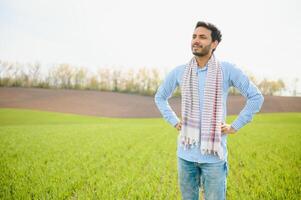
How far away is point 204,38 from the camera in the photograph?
2775 millimetres

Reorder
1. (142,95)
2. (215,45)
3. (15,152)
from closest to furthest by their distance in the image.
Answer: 1. (215,45)
2. (15,152)
3. (142,95)

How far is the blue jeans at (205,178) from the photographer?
2.62 metres

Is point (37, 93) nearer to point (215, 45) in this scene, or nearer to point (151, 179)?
point (151, 179)

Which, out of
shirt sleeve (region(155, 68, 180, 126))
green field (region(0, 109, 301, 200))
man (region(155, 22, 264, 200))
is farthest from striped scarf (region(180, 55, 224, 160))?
green field (region(0, 109, 301, 200))

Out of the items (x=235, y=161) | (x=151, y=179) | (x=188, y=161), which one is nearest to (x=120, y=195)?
(x=151, y=179)

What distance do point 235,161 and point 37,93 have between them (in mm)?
38614

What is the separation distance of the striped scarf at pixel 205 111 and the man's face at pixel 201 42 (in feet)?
0.33

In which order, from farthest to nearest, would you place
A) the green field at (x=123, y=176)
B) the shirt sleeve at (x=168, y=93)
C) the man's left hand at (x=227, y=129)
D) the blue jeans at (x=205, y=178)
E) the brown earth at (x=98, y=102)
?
the brown earth at (x=98, y=102) < the green field at (x=123, y=176) < the shirt sleeve at (x=168, y=93) < the man's left hand at (x=227, y=129) < the blue jeans at (x=205, y=178)

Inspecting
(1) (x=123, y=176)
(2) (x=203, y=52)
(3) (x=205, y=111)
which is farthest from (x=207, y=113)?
(1) (x=123, y=176)

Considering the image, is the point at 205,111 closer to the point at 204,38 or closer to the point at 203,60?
the point at 203,60

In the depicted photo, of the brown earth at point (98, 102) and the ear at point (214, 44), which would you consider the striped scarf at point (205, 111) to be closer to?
the ear at point (214, 44)

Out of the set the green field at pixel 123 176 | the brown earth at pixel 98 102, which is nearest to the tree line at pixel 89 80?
the brown earth at pixel 98 102

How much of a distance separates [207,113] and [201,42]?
67 cm

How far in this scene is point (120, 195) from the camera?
503 centimetres
